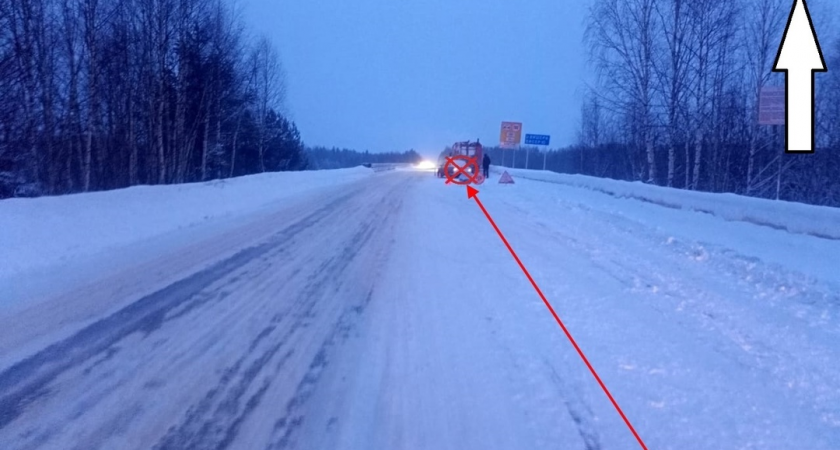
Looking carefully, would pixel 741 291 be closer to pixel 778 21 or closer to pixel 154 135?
pixel 778 21

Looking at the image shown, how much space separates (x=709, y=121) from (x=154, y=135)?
2732cm

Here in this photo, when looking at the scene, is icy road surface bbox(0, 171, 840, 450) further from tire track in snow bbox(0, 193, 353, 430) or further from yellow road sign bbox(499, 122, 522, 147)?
yellow road sign bbox(499, 122, 522, 147)

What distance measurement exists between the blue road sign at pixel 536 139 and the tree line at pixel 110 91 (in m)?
19.9

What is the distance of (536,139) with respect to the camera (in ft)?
144

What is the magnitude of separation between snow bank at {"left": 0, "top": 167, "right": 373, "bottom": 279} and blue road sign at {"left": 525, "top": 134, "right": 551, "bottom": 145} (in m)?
25.3

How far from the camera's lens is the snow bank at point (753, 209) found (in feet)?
34.4

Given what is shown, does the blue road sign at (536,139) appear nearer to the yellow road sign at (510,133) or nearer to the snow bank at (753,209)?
the yellow road sign at (510,133)

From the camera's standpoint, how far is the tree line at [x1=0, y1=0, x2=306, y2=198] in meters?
23.2

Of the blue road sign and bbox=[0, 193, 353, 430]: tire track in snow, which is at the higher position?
the blue road sign

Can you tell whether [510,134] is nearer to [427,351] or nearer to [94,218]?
[94,218]

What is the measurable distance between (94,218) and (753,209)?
13867mm

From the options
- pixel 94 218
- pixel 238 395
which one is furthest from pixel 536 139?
pixel 238 395

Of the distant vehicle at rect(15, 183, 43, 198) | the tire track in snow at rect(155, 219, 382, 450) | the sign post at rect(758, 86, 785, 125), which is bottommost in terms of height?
the tire track in snow at rect(155, 219, 382, 450)

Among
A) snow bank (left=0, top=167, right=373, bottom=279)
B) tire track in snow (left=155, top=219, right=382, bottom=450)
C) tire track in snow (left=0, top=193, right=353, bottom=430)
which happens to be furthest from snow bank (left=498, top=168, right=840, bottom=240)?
snow bank (left=0, top=167, right=373, bottom=279)
